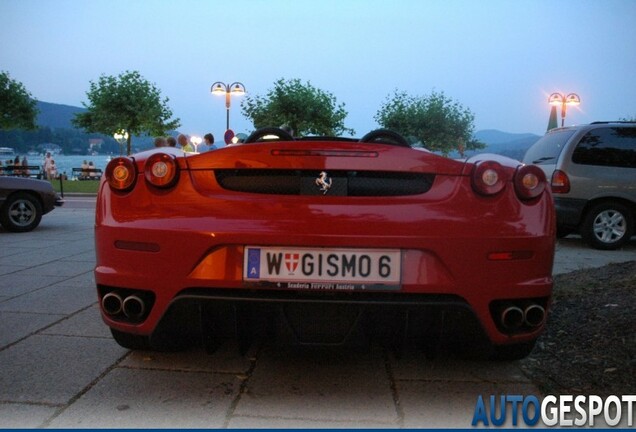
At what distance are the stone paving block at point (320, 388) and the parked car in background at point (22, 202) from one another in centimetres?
768

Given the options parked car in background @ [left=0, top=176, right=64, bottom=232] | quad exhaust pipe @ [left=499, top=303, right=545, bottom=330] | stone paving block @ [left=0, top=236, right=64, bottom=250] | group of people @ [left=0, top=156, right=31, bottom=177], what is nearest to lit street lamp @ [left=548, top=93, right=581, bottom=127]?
group of people @ [left=0, top=156, right=31, bottom=177]

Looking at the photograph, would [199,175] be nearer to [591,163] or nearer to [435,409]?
[435,409]

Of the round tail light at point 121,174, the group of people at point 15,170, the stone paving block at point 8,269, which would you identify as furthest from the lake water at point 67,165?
the group of people at point 15,170

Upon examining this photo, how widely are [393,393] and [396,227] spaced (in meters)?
0.75

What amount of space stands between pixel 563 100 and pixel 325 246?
27265 mm

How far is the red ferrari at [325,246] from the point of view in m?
2.35

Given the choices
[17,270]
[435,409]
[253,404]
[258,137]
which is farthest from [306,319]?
[17,270]

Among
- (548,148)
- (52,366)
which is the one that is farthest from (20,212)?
(548,148)

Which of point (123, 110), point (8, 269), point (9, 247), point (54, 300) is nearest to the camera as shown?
point (54, 300)

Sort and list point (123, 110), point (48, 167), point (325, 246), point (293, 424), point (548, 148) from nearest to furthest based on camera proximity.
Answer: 1. point (293, 424)
2. point (325, 246)
3. point (548, 148)
4. point (48, 167)
5. point (123, 110)

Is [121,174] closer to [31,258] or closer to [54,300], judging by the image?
[54,300]

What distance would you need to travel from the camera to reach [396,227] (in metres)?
2.36

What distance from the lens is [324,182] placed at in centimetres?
248

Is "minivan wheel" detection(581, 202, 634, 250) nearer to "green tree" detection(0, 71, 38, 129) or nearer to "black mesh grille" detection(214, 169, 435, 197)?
"black mesh grille" detection(214, 169, 435, 197)
